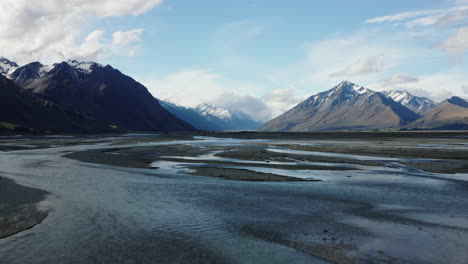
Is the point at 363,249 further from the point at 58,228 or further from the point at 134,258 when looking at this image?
the point at 58,228

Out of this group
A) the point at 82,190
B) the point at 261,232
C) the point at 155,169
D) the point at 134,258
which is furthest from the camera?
the point at 155,169

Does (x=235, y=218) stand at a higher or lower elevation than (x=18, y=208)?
lower

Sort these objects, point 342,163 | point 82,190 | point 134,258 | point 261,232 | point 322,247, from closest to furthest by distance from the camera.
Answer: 1. point 134,258
2. point 322,247
3. point 261,232
4. point 82,190
5. point 342,163

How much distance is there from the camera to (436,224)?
64.3 ft

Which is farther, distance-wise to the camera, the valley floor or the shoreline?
the shoreline

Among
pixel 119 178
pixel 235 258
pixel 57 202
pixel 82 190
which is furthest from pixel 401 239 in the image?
pixel 119 178

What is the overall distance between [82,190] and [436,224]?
28.1 meters

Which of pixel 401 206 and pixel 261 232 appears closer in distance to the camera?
pixel 261 232

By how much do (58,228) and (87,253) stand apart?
5.00 metres

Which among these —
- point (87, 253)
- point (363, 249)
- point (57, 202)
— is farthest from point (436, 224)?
point (57, 202)

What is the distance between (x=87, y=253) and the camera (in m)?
15.3

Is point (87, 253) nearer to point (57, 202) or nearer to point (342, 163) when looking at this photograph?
point (57, 202)

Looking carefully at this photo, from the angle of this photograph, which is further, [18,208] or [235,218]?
[18,208]

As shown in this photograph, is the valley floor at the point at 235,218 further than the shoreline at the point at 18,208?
No
